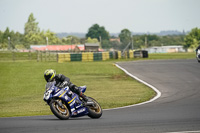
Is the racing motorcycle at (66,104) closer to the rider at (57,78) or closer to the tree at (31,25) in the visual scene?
the rider at (57,78)

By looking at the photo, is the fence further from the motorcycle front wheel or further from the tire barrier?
the motorcycle front wheel

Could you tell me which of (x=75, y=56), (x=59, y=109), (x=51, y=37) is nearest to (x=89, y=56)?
(x=75, y=56)

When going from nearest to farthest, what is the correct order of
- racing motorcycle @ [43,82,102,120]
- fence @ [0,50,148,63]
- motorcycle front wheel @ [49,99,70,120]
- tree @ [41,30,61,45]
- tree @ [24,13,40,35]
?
1. motorcycle front wheel @ [49,99,70,120]
2. racing motorcycle @ [43,82,102,120]
3. fence @ [0,50,148,63]
4. tree @ [41,30,61,45]
5. tree @ [24,13,40,35]

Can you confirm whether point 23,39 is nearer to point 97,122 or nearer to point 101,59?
point 101,59

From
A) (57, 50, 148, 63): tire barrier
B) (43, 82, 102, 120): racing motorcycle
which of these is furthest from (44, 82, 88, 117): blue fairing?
(57, 50, 148, 63): tire barrier

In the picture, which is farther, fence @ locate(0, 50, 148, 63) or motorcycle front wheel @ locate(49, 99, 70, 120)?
fence @ locate(0, 50, 148, 63)

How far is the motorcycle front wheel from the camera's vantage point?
33.1 feet

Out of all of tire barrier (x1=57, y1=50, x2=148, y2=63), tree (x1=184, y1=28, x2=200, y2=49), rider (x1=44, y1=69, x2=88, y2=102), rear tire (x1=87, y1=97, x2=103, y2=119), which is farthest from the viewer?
tree (x1=184, y1=28, x2=200, y2=49)

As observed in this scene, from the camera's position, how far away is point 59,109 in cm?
1027

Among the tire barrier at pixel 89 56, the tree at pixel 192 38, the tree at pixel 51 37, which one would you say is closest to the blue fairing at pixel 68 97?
the tire barrier at pixel 89 56

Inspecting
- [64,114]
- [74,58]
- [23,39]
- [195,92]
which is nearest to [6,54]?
[74,58]

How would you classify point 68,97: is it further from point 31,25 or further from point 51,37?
point 31,25

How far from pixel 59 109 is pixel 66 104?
38cm

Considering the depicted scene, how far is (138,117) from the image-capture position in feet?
35.0
